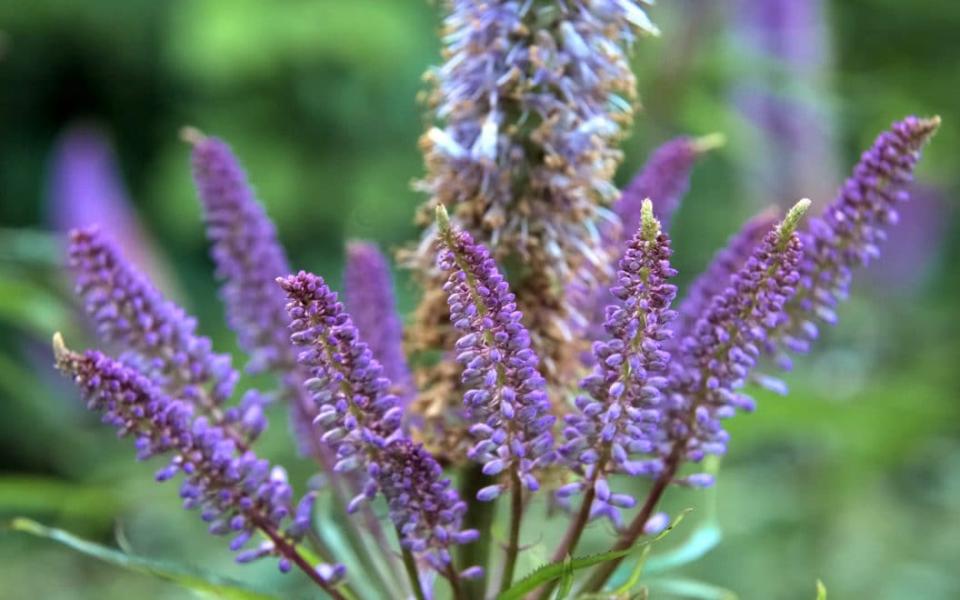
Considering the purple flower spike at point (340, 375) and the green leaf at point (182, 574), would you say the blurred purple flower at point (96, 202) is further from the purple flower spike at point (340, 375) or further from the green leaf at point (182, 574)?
the purple flower spike at point (340, 375)

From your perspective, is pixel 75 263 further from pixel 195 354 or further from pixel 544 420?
pixel 544 420

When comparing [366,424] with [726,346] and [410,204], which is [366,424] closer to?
[726,346]

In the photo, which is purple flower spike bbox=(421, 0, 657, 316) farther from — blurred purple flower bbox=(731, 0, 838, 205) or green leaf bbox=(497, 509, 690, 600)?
blurred purple flower bbox=(731, 0, 838, 205)

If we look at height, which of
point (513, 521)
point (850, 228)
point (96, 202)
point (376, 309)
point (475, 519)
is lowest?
point (513, 521)

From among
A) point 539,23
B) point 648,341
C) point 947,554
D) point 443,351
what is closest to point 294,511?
point 443,351

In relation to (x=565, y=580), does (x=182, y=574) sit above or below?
above

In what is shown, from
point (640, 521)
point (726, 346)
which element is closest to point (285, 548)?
point (640, 521)

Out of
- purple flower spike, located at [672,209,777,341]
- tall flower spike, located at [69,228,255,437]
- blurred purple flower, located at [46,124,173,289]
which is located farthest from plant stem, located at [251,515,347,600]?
blurred purple flower, located at [46,124,173,289]
